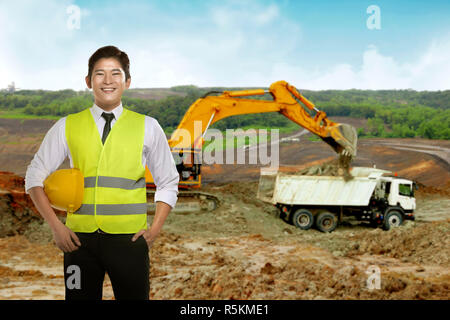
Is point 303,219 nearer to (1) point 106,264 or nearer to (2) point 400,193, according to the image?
(2) point 400,193

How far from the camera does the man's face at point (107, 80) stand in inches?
77.1

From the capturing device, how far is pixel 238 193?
16.3 m

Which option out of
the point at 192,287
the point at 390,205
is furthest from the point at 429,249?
the point at 192,287

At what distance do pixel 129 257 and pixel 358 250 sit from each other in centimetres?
789

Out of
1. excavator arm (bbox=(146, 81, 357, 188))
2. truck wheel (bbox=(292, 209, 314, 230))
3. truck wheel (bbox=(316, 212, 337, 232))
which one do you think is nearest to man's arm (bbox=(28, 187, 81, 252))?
excavator arm (bbox=(146, 81, 357, 188))

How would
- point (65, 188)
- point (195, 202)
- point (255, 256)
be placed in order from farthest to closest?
1. point (195, 202)
2. point (255, 256)
3. point (65, 188)

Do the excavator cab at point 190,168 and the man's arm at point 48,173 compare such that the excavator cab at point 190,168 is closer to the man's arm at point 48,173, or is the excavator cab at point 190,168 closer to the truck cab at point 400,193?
the truck cab at point 400,193

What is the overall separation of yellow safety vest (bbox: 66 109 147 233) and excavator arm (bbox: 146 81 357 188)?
28.6 ft

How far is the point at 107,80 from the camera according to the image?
196 cm

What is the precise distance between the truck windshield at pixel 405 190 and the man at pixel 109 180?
36.5ft

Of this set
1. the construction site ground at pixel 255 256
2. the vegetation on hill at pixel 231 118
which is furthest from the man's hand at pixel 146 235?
the vegetation on hill at pixel 231 118

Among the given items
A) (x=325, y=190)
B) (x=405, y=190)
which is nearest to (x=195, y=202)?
(x=325, y=190)

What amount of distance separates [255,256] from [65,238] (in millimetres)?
6842
